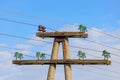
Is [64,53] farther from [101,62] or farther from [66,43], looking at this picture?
[101,62]

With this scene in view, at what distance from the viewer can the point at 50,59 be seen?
44.4 metres

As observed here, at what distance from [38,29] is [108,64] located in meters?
8.00

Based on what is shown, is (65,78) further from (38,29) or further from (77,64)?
(38,29)

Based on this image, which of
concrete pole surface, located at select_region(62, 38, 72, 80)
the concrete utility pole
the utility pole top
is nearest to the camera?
concrete pole surface, located at select_region(62, 38, 72, 80)

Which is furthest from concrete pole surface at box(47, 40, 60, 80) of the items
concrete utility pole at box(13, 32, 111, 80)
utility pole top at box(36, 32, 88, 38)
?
utility pole top at box(36, 32, 88, 38)

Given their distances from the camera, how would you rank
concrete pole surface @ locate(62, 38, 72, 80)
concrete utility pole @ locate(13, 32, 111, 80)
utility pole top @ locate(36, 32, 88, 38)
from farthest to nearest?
utility pole top @ locate(36, 32, 88, 38) → concrete utility pole @ locate(13, 32, 111, 80) → concrete pole surface @ locate(62, 38, 72, 80)

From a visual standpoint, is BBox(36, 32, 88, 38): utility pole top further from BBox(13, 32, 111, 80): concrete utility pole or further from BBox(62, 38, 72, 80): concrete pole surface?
BBox(62, 38, 72, 80): concrete pole surface

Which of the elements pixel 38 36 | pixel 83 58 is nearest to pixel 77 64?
pixel 83 58

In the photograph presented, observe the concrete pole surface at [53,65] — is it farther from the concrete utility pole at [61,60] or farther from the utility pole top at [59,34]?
the utility pole top at [59,34]

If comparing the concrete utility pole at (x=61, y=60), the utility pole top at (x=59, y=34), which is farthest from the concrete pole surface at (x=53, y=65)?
the utility pole top at (x=59, y=34)

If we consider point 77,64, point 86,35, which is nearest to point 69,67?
point 77,64

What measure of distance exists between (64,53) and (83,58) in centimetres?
203

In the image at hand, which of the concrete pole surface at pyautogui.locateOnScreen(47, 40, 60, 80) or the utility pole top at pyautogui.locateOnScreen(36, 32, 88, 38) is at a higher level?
the utility pole top at pyautogui.locateOnScreen(36, 32, 88, 38)

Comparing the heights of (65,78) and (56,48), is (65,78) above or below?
below
